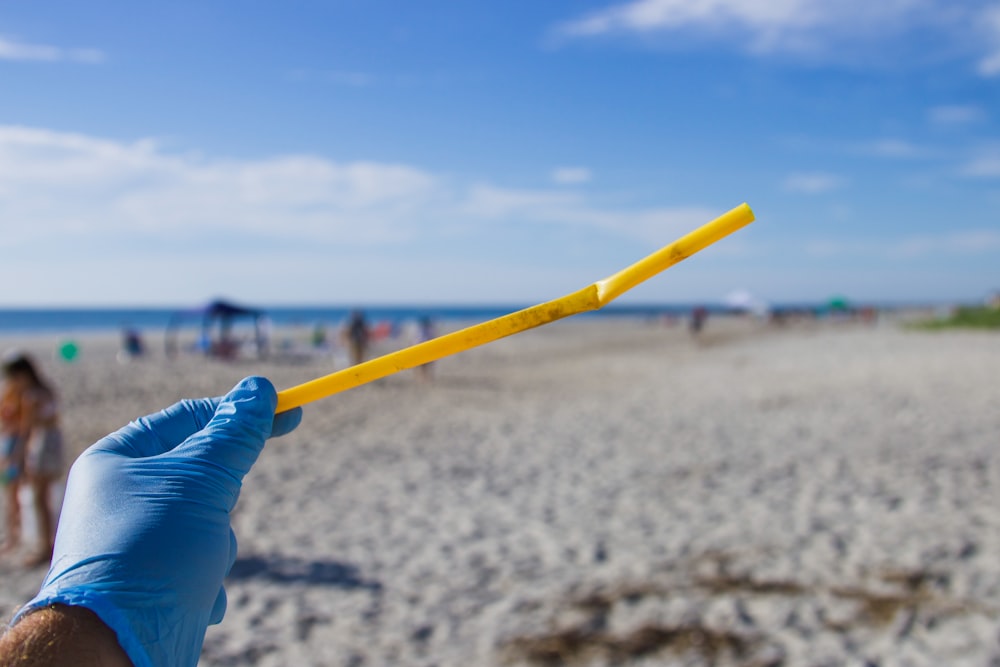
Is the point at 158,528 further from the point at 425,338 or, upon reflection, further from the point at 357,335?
the point at 425,338

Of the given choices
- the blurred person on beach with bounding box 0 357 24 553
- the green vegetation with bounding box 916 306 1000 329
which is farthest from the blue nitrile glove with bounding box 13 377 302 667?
the green vegetation with bounding box 916 306 1000 329

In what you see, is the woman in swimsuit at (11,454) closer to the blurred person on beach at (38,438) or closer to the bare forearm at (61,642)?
the blurred person on beach at (38,438)

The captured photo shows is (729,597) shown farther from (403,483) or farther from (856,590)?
(403,483)

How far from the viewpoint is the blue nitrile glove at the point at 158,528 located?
3.69 ft

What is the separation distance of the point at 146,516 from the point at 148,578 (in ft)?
0.35

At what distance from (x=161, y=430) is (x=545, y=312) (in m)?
0.81

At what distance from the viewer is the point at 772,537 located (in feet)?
18.4

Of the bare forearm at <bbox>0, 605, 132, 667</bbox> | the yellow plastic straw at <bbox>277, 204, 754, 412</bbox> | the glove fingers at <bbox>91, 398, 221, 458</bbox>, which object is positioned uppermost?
the yellow plastic straw at <bbox>277, 204, 754, 412</bbox>

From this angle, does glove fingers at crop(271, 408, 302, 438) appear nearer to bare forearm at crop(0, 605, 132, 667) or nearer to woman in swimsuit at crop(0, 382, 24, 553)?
bare forearm at crop(0, 605, 132, 667)

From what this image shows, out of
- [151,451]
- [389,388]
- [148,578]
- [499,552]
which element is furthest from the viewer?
[389,388]

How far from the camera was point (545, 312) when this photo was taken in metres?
1.32

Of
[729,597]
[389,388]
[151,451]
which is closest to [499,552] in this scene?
[729,597]

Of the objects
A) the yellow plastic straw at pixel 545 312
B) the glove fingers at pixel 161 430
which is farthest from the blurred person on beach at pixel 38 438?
the yellow plastic straw at pixel 545 312

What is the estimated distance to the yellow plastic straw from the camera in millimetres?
1233
